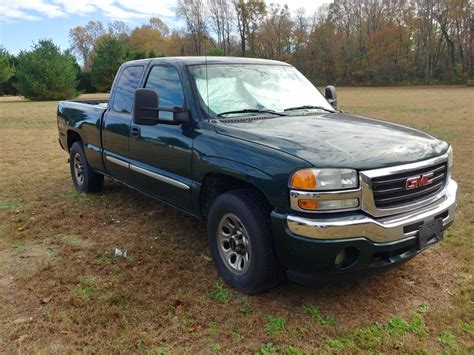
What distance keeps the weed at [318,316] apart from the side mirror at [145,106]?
1.99 meters

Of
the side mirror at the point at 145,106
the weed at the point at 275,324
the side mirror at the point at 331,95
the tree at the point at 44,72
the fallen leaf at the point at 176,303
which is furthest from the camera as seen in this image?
the tree at the point at 44,72

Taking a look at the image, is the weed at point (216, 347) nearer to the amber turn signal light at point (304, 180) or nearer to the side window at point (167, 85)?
the amber turn signal light at point (304, 180)

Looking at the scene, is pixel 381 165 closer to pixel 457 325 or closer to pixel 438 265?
pixel 457 325

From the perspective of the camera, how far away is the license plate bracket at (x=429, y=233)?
3.03 m

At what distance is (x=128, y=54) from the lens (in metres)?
45.9

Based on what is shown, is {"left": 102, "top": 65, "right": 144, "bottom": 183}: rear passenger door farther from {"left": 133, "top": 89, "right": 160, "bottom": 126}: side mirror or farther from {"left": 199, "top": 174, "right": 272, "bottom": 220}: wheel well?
{"left": 199, "top": 174, "right": 272, "bottom": 220}: wheel well

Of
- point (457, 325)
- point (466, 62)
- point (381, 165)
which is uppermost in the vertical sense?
point (466, 62)

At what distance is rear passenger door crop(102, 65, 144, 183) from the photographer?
4.82m

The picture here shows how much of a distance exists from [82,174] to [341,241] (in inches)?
182

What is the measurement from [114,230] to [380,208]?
10.3 feet

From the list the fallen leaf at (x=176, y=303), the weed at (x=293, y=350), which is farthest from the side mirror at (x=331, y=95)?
the weed at (x=293, y=350)

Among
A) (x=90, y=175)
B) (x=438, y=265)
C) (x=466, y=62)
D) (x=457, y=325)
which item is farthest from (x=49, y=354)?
(x=466, y=62)

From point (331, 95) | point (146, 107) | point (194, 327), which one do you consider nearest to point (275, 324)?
point (194, 327)

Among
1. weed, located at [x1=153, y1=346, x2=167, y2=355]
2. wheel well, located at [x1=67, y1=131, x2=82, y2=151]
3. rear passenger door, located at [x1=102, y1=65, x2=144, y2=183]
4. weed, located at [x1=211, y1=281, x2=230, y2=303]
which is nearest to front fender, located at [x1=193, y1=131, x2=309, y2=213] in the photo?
Result: weed, located at [x1=211, y1=281, x2=230, y2=303]
